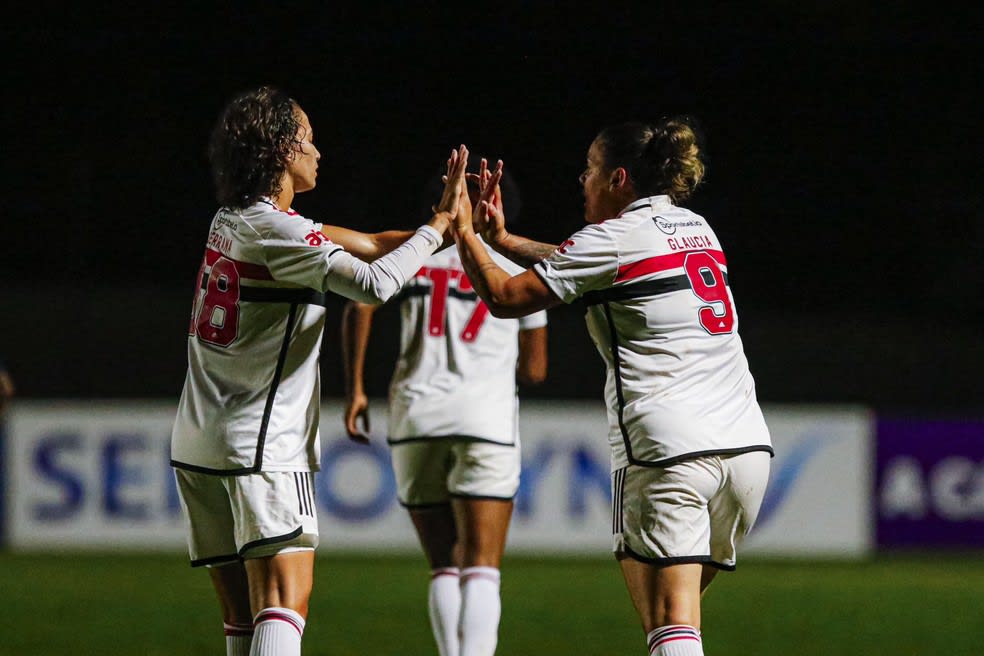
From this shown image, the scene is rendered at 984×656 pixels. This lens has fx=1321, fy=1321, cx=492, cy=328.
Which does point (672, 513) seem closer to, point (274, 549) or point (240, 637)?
point (274, 549)

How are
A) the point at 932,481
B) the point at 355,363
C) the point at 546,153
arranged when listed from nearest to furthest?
the point at 355,363, the point at 932,481, the point at 546,153

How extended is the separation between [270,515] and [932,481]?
844cm

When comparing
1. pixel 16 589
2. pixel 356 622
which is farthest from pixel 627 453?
pixel 16 589

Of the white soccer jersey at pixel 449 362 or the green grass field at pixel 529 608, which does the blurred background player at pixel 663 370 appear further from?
the green grass field at pixel 529 608

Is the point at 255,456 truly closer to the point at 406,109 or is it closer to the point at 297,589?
the point at 297,589

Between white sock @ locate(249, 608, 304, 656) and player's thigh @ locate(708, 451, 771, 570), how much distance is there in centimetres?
116

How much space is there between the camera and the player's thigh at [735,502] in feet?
11.6

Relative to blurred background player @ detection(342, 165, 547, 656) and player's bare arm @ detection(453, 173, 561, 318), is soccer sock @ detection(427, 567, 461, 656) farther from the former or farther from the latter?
player's bare arm @ detection(453, 173, 561, 318)

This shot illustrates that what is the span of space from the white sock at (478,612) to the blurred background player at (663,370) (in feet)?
3.92

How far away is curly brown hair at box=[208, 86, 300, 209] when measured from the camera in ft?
11.4

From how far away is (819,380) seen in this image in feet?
43.2

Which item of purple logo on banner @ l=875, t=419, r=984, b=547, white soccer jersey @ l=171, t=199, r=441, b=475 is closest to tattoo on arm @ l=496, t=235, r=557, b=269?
white soccer jersey @ l=171, t=199, r=441, b=475

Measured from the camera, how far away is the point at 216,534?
3527 mm

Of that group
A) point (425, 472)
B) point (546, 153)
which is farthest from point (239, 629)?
point (546, 153)
